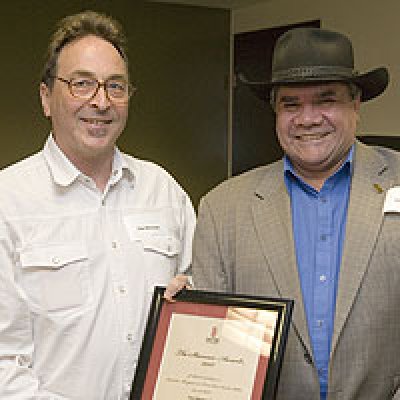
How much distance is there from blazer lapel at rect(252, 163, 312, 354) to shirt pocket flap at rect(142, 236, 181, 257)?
0.98 feet

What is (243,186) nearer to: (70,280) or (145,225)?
(145,225)

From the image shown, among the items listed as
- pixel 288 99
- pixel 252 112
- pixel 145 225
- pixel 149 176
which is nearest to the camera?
pixel 288 99

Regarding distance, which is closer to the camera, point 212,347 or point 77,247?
point 212,347

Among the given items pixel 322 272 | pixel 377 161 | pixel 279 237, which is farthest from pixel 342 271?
pixel 377 161

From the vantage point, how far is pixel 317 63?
6.79ft

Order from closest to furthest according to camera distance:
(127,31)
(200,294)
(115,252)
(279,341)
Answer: (279,341)
(200,294)
(115,252)
(127,31)

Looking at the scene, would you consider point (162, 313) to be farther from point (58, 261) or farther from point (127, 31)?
point (127, 31)

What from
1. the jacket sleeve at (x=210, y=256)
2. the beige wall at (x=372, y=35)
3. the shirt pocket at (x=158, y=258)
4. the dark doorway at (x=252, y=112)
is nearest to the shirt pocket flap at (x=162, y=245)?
the shirt pocket at (x=158, y=258)

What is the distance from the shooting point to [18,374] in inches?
83.8

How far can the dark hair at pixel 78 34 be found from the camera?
2264 mm

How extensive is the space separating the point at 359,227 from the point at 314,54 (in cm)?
45

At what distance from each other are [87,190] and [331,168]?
666 mm

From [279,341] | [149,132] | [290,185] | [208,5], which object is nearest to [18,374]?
[279,341]

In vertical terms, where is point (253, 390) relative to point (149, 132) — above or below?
below
